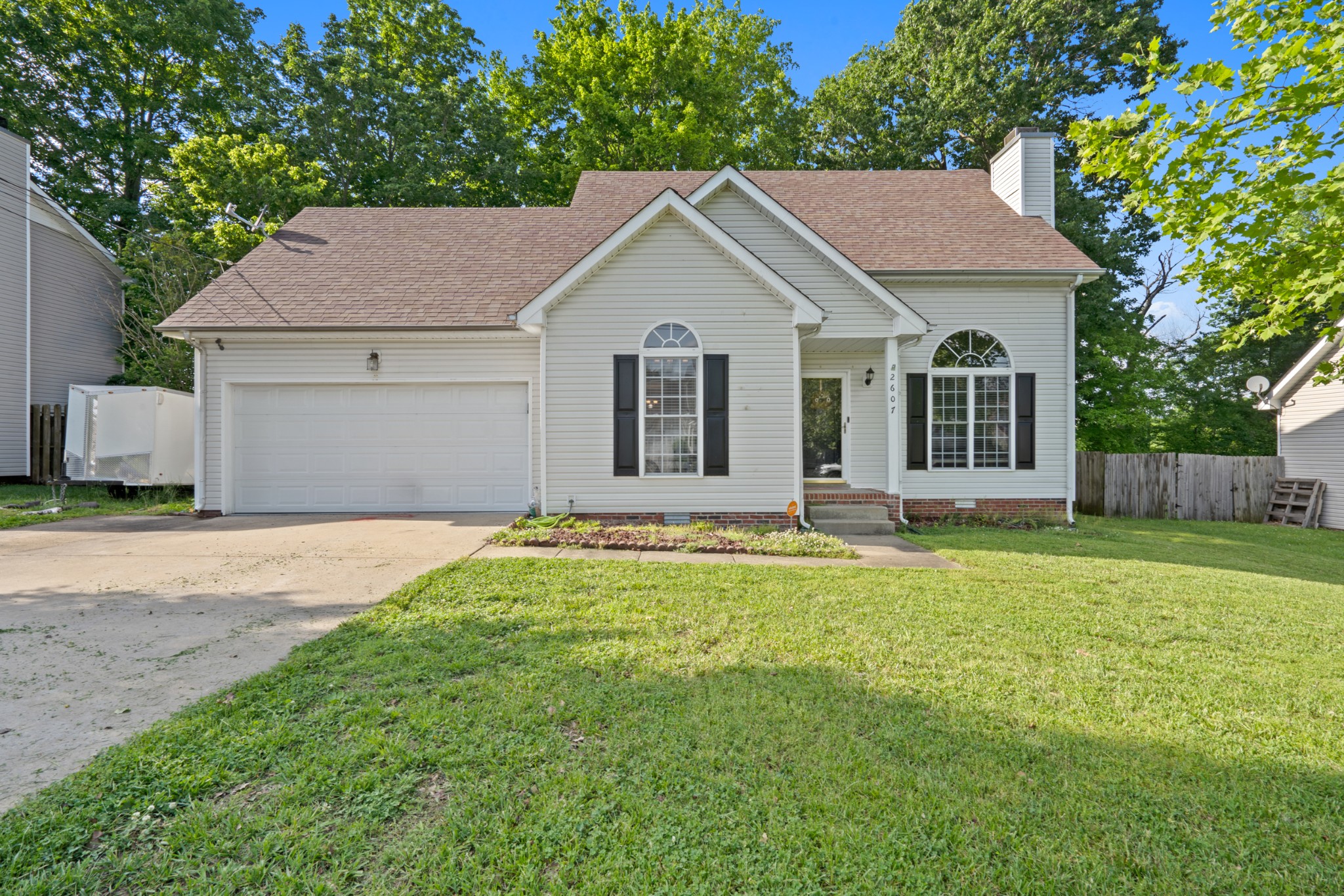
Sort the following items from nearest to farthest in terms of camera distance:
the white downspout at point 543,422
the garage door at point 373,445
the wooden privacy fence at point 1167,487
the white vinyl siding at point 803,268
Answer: the white downspout at point 543,422
the white vinyl siding at point 803,268
the garage door at point 373,445
the wooden privacy fence at point 1167,487

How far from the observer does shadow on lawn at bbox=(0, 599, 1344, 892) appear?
220cm

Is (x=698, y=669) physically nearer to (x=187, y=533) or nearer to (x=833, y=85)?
(x=187, y=533)

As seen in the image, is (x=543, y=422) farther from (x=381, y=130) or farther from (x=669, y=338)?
(x=381, y=130)

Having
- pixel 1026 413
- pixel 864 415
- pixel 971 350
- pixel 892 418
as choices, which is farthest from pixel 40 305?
pixel 1026 413

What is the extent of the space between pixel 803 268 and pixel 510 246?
616cm

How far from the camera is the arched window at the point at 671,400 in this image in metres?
9.12

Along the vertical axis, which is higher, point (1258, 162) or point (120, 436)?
point (1258, 162)

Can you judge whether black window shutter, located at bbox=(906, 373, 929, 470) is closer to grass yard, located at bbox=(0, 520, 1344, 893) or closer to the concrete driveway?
grass yard, located at bbox=(0, 520, 1344, 893)

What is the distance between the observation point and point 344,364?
34.3 ft

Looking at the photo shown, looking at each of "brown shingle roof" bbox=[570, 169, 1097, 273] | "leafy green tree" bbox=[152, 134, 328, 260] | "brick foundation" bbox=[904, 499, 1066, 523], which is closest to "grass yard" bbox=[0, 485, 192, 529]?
"leafy green tree" bbox=[152, 134, 328, 260]

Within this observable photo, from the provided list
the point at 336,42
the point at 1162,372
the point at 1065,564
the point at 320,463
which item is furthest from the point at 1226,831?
the point at 336,42

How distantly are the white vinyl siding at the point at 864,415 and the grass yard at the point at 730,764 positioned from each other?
6019 mm

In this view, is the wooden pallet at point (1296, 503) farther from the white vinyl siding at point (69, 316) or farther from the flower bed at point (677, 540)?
the white vinyl siding at point (69, 316)

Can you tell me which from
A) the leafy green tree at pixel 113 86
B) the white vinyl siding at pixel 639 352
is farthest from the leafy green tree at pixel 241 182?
the white vinyl siding at pixel 639 352
